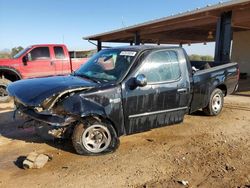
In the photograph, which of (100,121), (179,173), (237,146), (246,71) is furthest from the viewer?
(246,71)

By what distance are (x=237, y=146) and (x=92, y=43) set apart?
2152 centimetres

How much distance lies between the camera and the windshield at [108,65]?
5.37 metres

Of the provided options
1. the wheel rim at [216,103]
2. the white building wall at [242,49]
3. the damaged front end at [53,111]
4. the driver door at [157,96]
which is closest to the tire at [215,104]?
the wheel rim at [216,103]

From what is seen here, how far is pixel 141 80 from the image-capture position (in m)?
5.10

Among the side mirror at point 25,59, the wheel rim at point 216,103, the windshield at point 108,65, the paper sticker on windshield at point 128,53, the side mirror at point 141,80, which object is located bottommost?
the wheel rim at point 216,103

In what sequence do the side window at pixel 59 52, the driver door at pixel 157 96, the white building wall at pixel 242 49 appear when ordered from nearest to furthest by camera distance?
the driver door at pixel 157 96, the side window at pixel 59 52, the white building wall at pixel 242 49

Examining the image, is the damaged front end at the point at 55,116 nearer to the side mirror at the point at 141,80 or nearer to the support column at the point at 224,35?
the side mirror at the point at 141,80

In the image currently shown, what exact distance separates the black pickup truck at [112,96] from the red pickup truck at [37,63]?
228 inches

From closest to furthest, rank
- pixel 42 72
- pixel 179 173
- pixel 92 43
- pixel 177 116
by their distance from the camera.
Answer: pixel 179 173
pixel 177 116
pixel 42 72
pixel 92 43

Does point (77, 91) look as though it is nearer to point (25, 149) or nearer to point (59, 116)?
point (59, 116)

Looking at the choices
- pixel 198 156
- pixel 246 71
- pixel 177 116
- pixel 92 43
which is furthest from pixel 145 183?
pixel 92 43

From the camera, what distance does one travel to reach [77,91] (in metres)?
4.79

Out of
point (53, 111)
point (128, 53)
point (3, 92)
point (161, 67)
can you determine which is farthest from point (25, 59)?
point (53, 111)

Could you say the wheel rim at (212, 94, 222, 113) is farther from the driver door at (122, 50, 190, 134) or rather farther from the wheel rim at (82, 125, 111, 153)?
the wheel rim at (82, 125, 111, 153)
